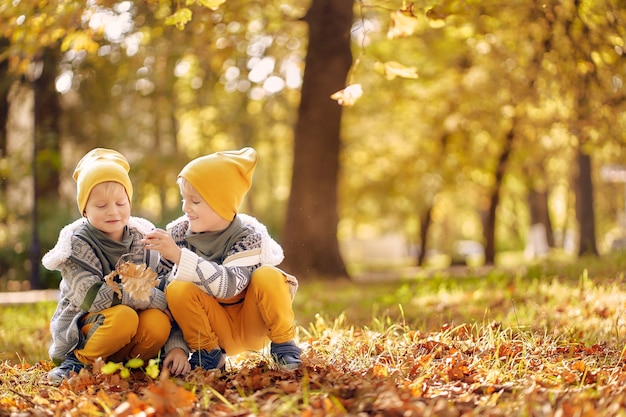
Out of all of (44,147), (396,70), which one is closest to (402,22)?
(396,70)

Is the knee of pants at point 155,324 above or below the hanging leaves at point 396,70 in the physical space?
below

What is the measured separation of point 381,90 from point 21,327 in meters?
11.8

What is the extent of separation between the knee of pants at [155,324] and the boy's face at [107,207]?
449 mm

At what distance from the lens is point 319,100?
406 inches

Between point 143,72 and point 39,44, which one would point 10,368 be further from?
point 143,72

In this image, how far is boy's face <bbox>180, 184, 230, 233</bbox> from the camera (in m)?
3.74

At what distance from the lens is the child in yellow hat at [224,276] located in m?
3.59

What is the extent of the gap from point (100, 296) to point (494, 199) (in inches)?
567

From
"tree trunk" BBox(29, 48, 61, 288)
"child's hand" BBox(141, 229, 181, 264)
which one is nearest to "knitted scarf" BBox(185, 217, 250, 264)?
"child's hand" BBox(141, 229, 181, 264)

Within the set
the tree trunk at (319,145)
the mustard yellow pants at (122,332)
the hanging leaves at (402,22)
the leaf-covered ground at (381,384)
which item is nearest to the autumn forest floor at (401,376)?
the leaf-covered ground at (381,384)

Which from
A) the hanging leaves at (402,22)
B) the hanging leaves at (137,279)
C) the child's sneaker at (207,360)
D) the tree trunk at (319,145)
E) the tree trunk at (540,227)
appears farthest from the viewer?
the tree trunk at (540,227)

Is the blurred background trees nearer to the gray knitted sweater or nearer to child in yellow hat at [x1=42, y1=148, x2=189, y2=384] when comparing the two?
child in yellow hat at [x1=42, y1=148, x2=189, y2=384]

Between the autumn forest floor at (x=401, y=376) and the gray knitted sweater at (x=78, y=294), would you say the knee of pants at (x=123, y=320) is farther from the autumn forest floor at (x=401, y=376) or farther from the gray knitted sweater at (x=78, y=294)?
the autumn forest floor at (x=401, y=376)

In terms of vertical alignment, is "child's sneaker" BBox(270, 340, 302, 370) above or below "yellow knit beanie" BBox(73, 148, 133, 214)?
below
